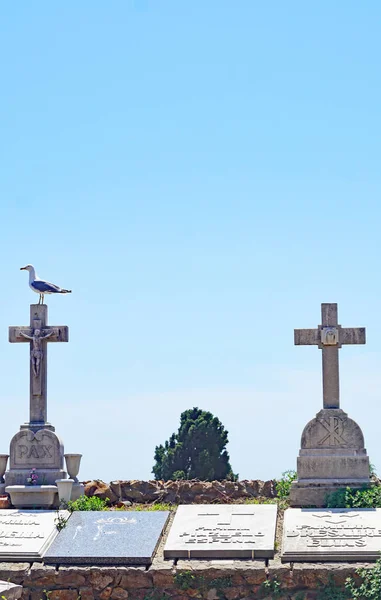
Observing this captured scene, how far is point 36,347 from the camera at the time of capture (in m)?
16.5

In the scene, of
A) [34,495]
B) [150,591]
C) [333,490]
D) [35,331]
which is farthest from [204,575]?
[35,331]

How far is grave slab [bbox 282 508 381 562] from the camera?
12633mm

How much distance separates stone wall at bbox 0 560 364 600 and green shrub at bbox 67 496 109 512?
1.92m

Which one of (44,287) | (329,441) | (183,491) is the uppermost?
(44,287)

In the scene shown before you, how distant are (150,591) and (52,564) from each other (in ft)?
4.27

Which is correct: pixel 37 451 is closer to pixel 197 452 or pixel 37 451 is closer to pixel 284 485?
pixel 284 485

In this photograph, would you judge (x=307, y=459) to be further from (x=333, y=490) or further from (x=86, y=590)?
(x=86, y=590)

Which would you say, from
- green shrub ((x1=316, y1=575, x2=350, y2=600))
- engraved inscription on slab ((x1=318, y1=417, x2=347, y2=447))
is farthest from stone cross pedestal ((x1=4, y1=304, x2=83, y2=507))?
green shrub ((x1=316, y1=575, x2=350, y2=600))

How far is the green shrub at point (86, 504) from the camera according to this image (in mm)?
14914

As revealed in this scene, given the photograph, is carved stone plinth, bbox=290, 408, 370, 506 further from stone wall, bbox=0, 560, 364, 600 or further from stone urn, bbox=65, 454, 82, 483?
stone urn, bbox=65, 454, 82, 483

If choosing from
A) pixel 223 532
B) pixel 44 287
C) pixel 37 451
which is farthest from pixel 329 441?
pixel 44 287

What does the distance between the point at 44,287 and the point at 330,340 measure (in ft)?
15.0

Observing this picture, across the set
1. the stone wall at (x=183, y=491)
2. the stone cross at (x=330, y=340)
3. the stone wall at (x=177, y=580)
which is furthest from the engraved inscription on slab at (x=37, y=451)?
the stone cross at (x=330, y=340)

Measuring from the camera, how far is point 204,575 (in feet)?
41.7
